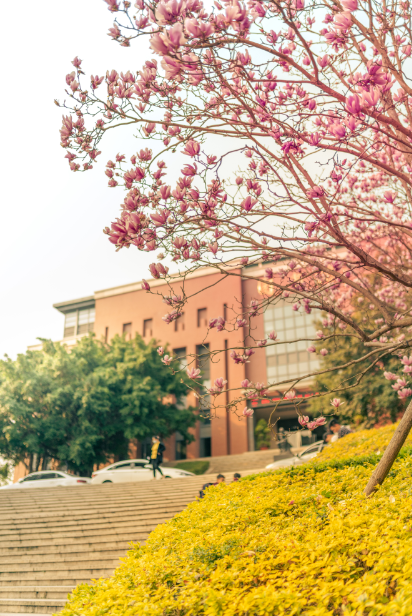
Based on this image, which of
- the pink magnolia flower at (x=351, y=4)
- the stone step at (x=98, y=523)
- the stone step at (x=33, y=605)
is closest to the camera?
the pink magnolia flower at (x=351, y=4)

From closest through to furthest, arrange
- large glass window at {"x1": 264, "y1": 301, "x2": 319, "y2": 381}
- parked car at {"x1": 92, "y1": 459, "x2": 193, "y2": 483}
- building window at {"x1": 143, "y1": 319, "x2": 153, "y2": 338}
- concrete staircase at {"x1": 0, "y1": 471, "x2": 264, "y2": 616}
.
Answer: concrete staircase at {"x1": 0, "y1": 471, "x2": 264, "y2": 616} → parked car at {"x1": 92, "y1": 459, "x2": 193, "y2": 483} → large glass window at {"x1": 264, "y1": 301, "x2": 319, "y2": 381} → building window at {"x1": 143, "y1": 319, "x2": 153, "y2": 338}

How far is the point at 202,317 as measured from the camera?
3522cm

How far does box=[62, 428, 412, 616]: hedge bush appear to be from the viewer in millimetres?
3010

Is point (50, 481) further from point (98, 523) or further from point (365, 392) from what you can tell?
point (365, 392)

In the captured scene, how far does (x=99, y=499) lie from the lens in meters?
13.4

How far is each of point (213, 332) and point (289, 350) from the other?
17.5 feet

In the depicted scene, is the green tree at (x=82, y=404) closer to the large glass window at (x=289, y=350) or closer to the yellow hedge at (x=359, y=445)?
the large glass window at (x=289, y=350)

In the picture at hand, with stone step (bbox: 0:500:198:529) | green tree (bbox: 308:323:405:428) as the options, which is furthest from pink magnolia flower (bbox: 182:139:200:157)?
green tree (bbox: 308:323:405:428)

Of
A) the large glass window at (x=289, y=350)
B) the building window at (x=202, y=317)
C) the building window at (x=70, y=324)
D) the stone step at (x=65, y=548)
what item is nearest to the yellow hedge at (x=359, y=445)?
the stone step at (x=65, y=548)

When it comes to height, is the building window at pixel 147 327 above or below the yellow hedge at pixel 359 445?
above

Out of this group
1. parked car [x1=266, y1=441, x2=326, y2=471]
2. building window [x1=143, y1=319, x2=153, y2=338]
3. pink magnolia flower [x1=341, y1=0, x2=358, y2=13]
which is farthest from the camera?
building window [x1=143, y1=319, x2=153, y2=338]

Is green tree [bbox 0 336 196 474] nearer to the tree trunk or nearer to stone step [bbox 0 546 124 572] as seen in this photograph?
stone step [bbox 0 546 124 572]

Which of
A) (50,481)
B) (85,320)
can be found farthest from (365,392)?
(85,320)

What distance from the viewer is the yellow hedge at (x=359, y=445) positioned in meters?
10.3
